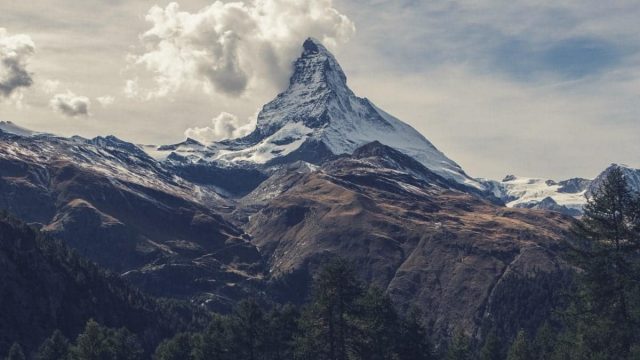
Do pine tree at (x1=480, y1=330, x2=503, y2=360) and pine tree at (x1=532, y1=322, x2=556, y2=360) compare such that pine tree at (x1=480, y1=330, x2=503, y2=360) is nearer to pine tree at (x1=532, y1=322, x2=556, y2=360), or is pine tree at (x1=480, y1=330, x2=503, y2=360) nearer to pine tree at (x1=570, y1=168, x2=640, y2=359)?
pine tree at (x1=532, y1=322, x2=556, y2=360)

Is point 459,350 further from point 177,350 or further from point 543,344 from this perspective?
point 177,350

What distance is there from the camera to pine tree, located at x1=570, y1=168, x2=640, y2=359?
2645 inches

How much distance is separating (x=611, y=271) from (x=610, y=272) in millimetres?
115

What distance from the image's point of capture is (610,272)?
6756 centimetres

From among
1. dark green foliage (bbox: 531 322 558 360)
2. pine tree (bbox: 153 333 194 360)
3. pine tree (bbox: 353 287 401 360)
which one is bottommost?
pine tree (bbox: 153 333 194 360)

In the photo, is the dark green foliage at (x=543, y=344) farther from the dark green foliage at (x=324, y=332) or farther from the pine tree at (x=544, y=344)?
the dark green foliage at (x=324, y=332)

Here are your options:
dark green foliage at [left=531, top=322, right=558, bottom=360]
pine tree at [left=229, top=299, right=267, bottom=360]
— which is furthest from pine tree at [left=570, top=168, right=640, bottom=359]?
dark green foliage at [left=531, top=322, right=558, bottom=360]

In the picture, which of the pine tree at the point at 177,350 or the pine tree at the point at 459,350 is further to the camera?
the pine tree at the point at 459,350

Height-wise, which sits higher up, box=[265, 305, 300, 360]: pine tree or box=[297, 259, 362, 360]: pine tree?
box=[297, 259, 362, 360]: pine tree

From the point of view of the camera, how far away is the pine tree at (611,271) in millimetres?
67188

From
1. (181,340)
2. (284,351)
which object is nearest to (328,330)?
(284,351)

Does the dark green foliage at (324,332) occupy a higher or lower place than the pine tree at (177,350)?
higher

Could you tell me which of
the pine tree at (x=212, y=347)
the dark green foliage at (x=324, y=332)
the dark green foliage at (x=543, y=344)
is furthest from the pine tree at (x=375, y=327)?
the dark green foliage at (x=543, y=344)

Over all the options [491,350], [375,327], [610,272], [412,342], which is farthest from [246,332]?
[610,272]
